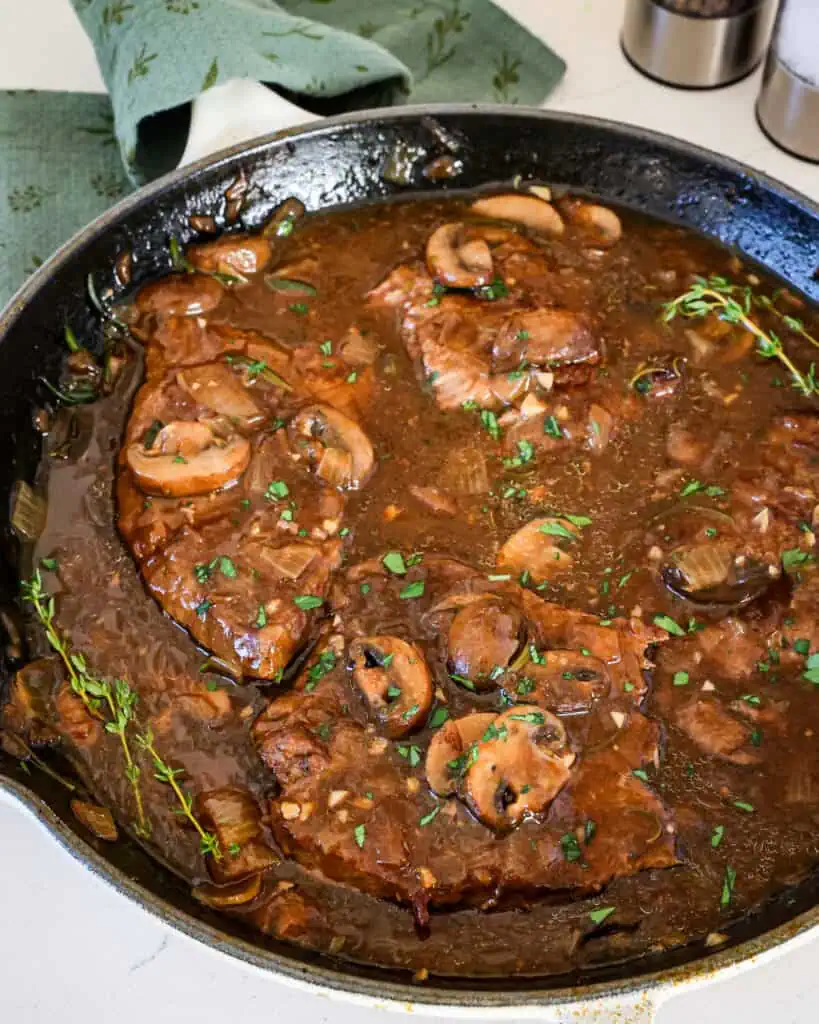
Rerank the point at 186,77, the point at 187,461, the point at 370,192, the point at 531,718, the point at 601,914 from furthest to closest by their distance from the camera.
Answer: the point at 370,192, the point at 186,77, the point at 187,461, the point at 531,718, the point at 601,914

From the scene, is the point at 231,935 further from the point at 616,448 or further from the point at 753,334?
the point at 753,334

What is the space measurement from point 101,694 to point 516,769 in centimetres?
91

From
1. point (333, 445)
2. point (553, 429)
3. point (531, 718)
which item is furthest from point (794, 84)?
point (531, 718)

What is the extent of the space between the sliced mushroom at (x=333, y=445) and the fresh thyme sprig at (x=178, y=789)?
2.49ft

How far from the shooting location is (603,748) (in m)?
2.54

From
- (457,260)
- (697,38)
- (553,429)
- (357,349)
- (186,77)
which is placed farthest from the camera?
(697,38)

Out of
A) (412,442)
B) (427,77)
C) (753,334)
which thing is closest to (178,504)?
(412,442)

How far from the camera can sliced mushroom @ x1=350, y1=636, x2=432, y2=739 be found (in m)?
2.54

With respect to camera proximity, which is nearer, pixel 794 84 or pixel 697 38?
pixel 794 84

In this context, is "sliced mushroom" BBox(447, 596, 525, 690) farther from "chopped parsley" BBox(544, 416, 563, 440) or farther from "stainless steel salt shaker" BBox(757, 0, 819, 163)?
"stainless steel salt shaker" BBox(757, 0, 819, 163)

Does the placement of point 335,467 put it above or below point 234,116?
below

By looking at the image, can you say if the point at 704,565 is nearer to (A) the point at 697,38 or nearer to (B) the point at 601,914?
(B) the point at 601,914

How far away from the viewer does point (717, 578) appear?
9.00 feet

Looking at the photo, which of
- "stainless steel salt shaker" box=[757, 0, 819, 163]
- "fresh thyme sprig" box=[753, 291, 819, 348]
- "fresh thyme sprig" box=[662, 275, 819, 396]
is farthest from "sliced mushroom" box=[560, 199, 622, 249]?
"stainless steel salt shaker" box=[757, 0, 819, 163]
